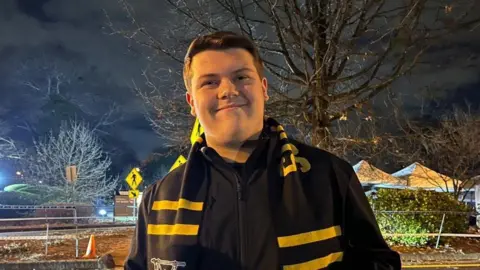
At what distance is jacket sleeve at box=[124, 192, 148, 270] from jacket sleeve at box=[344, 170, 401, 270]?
877mm

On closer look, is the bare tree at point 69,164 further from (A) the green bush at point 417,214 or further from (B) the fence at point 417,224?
(B) the fence at point 417,224

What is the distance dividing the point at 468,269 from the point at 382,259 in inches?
364

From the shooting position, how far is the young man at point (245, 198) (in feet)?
5.80

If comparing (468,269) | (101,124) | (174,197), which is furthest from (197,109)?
(101,124)

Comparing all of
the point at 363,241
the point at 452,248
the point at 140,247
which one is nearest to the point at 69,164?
the point at 452,248

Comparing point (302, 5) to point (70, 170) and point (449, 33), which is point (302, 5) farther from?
point (70, 170)

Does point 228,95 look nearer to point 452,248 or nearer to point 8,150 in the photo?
point 452,248

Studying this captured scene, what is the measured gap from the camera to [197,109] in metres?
2.00

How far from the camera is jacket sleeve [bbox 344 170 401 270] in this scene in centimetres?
178

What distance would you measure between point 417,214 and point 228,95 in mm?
Result: 11977

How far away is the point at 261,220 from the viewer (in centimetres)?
179

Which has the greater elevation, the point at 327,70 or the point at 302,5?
the point at 302,5

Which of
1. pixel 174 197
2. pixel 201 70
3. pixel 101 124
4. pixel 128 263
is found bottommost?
pixel 128 263

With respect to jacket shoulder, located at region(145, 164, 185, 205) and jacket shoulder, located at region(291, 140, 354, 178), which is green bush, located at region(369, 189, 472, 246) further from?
jacket shoulder, located at region(145, 164, 185, 205)
